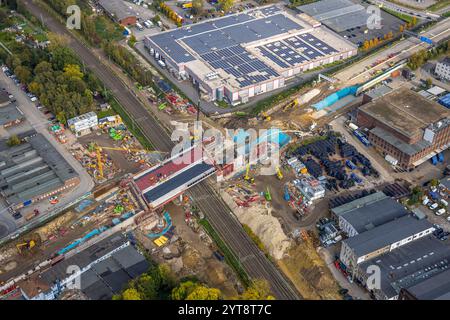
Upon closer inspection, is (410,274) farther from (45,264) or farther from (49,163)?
(49,163)

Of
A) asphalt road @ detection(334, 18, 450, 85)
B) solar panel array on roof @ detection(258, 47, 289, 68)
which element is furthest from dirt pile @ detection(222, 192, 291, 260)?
asphalt road @ detection(334, 18, 450, 85)

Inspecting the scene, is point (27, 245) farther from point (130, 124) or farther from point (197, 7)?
point (197, 7)

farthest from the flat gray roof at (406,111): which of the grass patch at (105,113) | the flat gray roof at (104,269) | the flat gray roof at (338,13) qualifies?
the flat gray roof at (104,269)

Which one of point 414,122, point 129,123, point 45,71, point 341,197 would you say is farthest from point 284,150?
point 45,71

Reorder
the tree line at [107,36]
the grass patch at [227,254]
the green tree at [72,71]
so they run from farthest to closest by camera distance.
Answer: the tree line at [107,36], the green tree at [72,71], the grass patch at [227,254]

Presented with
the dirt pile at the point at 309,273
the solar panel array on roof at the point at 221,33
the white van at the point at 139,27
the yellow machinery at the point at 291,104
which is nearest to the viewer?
the dirt pile at the point at 309,273

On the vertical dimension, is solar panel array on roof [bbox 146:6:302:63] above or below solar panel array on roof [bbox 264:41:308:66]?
above

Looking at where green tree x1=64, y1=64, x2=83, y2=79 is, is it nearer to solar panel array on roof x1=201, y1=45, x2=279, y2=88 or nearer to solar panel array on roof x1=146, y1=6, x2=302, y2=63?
solar panel array on roof x1=146, y1=6, x2=302, y2=63

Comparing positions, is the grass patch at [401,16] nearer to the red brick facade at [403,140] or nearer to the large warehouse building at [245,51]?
the large warehouse building at [245,51]
